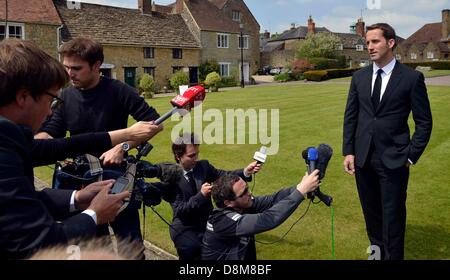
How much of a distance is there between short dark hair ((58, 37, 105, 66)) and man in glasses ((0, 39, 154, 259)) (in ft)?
5.46

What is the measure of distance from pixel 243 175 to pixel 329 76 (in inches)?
1720

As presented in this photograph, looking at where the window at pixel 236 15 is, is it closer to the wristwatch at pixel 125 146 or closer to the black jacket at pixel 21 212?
the wristwatch at pixel 125 146

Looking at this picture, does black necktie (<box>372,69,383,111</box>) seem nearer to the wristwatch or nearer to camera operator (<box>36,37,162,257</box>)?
camera operator (<box>36,37,162,257</box>)

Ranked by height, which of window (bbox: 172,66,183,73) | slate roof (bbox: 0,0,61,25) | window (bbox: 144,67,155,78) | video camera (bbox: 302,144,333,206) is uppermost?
slate roof (bbox: 0,0,61,25)

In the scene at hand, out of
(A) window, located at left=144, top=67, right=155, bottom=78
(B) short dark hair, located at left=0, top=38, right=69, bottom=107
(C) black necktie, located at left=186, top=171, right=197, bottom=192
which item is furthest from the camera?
(A) window, located at left=144, top=67, right=155, bottom=78

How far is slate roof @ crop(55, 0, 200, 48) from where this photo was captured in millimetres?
35031

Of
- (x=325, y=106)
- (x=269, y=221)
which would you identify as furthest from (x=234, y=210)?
(x=325, y=106)

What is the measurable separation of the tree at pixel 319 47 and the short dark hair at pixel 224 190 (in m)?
51.9

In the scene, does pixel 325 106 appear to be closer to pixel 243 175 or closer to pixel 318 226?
pixel 318 226

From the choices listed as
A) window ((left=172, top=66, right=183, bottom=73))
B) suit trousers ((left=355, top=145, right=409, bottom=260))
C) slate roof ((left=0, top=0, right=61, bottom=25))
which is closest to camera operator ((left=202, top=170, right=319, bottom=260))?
suit trousers ((left=355, top=145, right=409, bottom=260))

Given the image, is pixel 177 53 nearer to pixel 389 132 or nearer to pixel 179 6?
pixel 179 6

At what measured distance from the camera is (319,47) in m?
53.4

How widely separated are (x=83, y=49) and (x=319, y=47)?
53.3 m

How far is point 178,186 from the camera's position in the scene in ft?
13.7
